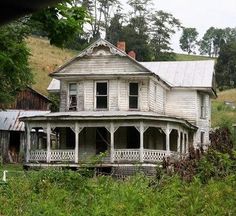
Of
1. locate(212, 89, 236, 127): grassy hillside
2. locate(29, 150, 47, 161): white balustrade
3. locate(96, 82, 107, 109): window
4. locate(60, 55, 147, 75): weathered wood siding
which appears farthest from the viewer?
locate(212, 89, 236, 127): grassy hillside

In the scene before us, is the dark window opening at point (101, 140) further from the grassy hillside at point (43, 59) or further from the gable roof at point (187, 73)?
the grassy hillside at point (43, 59)

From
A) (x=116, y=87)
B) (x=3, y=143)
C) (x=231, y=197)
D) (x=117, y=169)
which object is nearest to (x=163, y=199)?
(x=231, y=197)

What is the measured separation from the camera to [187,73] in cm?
3997

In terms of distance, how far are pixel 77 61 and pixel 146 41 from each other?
66517mm

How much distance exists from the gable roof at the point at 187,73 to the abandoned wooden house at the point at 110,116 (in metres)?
0.36

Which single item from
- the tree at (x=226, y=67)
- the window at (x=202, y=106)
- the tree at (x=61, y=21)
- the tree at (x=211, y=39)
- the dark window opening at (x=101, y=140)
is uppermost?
the tree at (x=211, y=39)

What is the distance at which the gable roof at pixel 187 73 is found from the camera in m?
38.7

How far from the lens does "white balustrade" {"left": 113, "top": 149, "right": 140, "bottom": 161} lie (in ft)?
103

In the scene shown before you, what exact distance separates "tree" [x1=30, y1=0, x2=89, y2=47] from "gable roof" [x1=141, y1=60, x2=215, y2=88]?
23007mm

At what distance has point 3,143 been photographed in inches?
1764

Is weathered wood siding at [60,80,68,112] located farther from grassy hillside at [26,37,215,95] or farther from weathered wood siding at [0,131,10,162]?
grassy hillside at [26,37,215,95]

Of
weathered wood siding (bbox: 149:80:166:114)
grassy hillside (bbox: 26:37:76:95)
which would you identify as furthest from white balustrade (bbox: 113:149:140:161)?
grassy hillside (bbox: 26:37:76:95)

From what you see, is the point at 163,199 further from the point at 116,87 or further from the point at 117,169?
the point at 116,87

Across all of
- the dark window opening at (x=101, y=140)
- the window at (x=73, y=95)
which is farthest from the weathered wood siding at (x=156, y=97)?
the window at (x=73, y=95)
